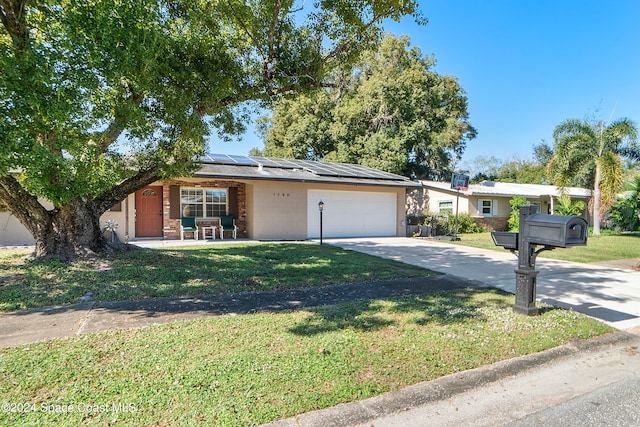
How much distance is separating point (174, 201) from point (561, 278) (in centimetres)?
1264

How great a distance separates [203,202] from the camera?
46.5ft

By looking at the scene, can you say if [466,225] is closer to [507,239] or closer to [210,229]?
[210,229]

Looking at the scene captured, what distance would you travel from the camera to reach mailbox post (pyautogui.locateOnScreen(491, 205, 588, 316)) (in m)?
3.89

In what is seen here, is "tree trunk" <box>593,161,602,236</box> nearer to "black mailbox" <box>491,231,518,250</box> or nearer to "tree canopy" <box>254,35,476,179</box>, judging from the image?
"tree canopy" <box>254,35,476,179</box>

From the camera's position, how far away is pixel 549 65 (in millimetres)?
15164

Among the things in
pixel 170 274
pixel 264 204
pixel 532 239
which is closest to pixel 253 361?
pixel 532 239

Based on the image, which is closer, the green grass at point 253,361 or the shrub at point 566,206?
the green grass at point 253,361

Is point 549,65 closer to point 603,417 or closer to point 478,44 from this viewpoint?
point 478,44

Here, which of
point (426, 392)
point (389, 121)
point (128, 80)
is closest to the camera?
point (426, 392)

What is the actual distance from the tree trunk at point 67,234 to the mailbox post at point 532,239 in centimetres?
796

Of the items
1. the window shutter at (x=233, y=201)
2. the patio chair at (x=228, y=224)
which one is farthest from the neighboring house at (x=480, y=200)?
the patio chair at (x=228, y=224)

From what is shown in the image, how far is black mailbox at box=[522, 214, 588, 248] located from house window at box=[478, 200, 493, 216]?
54.8ft

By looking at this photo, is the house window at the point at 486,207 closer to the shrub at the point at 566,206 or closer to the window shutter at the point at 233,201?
the shrub at the point at 566,206

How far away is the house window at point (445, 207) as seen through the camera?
62.1ft
